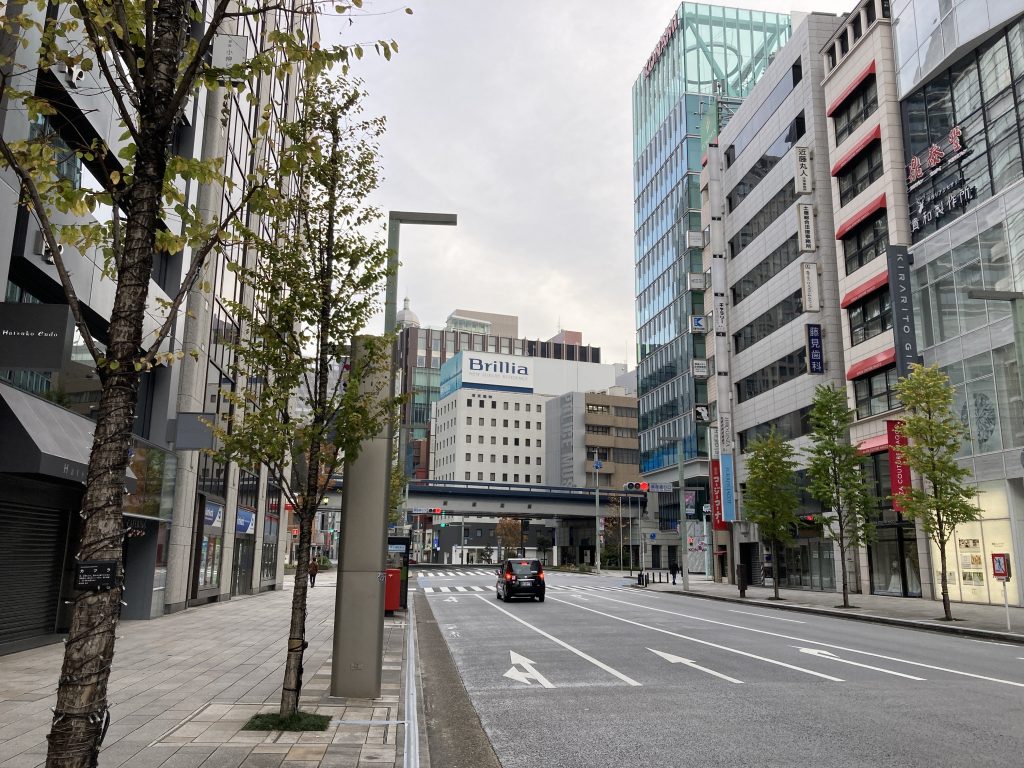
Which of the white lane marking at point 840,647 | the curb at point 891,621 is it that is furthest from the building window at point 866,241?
the white lane marking at point 840,647

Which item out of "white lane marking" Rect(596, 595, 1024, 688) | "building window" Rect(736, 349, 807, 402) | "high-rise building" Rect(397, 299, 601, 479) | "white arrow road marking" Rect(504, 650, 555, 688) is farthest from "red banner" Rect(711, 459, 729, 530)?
"high-rise building" Rect(397, 299, 601, 479)

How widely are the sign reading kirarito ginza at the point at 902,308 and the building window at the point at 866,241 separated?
70.8 inches

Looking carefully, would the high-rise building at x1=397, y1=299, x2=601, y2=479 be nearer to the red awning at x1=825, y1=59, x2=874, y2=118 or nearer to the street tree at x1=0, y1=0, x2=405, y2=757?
Answer: the red awning at x1=825, y1=59, x2=874, y2=118

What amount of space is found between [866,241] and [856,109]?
6.88 meters

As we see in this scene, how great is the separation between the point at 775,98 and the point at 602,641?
41688mm

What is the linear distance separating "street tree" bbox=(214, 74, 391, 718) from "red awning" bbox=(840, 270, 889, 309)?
30061mm

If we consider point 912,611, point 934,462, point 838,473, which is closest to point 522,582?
point 838,473

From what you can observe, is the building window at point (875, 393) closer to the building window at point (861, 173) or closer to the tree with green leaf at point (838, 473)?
the tree with green leaf at point (838, 473)

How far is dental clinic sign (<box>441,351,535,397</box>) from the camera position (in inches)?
5423

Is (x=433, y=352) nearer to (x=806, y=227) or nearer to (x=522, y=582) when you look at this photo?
(x=806, y=227)

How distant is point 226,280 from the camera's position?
2927 centimetres

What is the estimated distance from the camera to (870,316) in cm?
3675

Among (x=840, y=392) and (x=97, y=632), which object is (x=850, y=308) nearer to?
(x=840, y=392)

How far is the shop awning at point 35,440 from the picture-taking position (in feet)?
40.5
